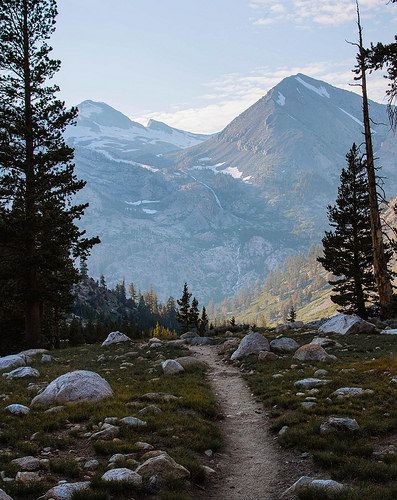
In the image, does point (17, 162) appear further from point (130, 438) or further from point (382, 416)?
point (382, 416)

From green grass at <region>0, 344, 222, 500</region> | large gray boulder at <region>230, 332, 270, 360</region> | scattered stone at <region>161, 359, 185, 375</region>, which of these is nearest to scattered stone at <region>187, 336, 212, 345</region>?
large gray boulder at <region>230, 332, 270, 360</region>

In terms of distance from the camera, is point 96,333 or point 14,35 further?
point 96,333

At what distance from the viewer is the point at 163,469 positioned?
847 cm

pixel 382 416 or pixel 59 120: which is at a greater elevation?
pixel 59 120

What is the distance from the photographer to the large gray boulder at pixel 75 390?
13.7m

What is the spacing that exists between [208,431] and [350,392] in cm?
458

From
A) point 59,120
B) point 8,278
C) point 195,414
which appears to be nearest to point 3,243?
point 8,278

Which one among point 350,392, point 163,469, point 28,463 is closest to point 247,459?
point 163,469

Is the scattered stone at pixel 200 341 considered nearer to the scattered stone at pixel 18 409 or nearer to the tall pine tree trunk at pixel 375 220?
the tall pine tree trunk at pixel 375 220

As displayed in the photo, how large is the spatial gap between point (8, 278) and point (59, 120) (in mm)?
10974

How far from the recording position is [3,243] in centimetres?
2956

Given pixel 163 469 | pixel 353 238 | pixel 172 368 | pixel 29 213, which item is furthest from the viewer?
pixel 353 238

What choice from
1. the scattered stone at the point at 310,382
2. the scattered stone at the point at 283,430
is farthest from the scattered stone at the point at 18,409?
the scattered stone at the point at 310,382

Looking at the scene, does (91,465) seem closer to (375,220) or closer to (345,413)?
(345,413)
